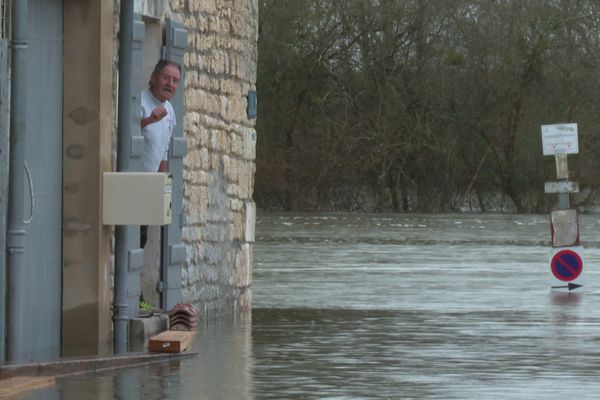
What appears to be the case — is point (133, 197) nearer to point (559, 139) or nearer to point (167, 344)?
point (167, 344)

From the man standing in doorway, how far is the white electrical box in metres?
1.36

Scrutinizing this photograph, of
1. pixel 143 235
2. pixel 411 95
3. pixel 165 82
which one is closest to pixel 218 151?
pixel 143 235

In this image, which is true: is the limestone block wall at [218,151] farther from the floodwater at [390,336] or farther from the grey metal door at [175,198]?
the floodwater at [390,336]

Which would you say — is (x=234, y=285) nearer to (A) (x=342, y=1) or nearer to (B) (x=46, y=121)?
(B) (x=46, y=121)

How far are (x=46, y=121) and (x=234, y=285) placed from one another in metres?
4.63

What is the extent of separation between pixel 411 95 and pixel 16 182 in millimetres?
34987

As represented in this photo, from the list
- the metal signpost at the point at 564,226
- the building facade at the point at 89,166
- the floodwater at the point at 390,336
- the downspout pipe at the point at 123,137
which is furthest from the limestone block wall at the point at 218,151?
the metal signpost at the point at 564,226

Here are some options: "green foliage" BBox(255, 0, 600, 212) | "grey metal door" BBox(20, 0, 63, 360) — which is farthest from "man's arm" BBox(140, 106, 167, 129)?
"green foliage" BBox(255, 0, 600, 212)

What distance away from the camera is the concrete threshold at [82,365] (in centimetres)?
1074

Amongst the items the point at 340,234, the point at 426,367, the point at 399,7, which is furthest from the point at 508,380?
the point at 399,7

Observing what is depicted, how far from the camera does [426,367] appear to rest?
12016 millimetres

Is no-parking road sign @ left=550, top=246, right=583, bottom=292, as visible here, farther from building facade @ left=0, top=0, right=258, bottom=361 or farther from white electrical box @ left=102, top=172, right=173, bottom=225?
white electrical box @ left=102, top=172, right=173, bottom=225

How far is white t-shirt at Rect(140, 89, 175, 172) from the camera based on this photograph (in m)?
14.1

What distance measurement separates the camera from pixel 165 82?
1424 cm
